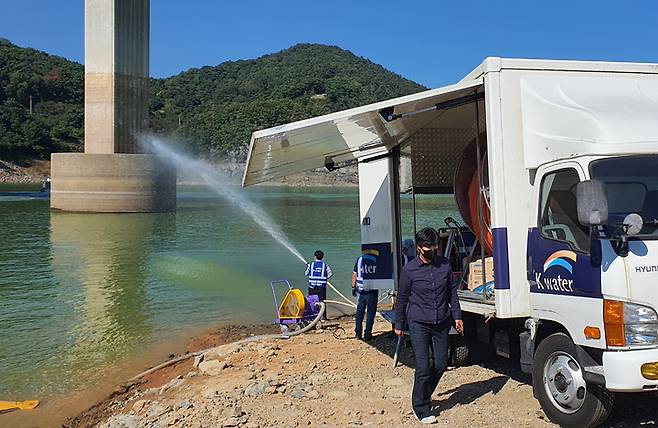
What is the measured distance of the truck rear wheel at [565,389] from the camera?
213 inches

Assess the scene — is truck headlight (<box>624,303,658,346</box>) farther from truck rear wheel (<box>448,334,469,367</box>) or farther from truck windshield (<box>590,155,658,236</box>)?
truck rear wheel (<box>448,334,469,367</box>)

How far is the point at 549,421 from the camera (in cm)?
588

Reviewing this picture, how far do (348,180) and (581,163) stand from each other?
128113mm

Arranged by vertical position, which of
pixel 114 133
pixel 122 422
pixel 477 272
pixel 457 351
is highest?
pixel 114 133

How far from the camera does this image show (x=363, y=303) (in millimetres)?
10328

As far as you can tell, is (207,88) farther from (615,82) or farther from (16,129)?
(615,82)

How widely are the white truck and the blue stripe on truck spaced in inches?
0.4

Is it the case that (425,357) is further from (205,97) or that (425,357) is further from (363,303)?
(205,97)

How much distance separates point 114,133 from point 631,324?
48.9 meters

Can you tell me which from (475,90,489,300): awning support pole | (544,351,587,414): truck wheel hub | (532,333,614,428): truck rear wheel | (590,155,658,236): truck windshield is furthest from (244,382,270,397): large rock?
(590,155,658,236): truck windshield

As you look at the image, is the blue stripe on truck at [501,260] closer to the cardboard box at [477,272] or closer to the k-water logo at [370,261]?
the cardboard box at [477,272]

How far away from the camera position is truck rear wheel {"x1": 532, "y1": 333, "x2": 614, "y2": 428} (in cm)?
542

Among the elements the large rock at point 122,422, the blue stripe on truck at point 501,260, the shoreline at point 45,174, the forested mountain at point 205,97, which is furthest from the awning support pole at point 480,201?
the forested mountain at point 205,97

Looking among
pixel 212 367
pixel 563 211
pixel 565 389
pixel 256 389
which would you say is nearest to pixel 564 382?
pixel 565 389
